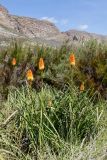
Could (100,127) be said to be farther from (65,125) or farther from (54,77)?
(54,77)

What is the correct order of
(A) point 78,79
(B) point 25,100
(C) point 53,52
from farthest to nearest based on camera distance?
(C) point 53,52, (A) point 78,79, (B) point 25,100

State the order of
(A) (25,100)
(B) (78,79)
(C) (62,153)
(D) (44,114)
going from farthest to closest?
(B) (78,79) → (A) (25,100) → (D) (44,114) → (C) (62,153)

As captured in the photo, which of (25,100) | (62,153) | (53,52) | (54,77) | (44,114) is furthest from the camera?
(53,52)

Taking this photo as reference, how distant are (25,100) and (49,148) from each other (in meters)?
0.94

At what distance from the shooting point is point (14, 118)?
6113mm

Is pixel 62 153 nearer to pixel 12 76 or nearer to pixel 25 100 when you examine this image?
pixel 25 100

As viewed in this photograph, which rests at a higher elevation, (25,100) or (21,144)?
(25,100)

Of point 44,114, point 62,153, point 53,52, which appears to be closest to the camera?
point 62,153

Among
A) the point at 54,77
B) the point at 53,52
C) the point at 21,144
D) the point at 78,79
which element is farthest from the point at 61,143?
the point at 53,52

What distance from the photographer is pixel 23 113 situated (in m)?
5.98

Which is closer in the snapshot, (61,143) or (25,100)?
(61,143)

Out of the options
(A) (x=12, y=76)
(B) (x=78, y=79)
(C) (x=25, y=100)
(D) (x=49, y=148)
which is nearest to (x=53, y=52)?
(A) (x=12, y=76)

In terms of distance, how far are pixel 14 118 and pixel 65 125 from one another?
2.01ft

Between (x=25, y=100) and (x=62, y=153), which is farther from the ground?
(x=25, y=100)
